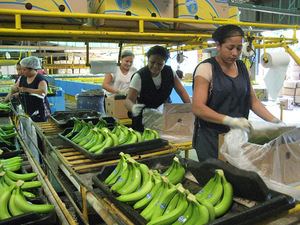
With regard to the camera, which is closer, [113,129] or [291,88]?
[113,129]

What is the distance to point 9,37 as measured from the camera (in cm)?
295

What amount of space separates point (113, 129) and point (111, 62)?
1581 millimetres

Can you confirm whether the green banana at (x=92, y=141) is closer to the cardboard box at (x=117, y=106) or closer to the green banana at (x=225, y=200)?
the green banana at (x=225, y=200)

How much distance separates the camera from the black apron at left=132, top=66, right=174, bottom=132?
3.16m

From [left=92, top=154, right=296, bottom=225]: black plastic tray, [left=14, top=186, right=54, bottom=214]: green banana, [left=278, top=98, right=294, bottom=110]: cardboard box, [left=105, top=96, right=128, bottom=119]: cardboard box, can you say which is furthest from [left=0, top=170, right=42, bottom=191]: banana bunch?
[left=278, top=98, right=294, bottom=110]: cardboard box

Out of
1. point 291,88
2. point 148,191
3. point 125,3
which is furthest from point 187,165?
point 291,88

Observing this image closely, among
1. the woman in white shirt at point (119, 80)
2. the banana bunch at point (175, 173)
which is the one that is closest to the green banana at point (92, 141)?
the banana bunch at point (175, 173)

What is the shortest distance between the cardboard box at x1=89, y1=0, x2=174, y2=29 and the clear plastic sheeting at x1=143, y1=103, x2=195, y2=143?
90 centimetres

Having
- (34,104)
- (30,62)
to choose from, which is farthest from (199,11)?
(34,104)

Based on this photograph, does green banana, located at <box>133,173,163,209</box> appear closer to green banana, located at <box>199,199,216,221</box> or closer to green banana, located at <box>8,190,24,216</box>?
green banana, located at <box>199,199,216,221</box>

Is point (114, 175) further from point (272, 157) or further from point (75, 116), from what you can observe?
point (75, 116)

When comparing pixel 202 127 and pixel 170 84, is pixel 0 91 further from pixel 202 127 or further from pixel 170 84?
pixel 202 127

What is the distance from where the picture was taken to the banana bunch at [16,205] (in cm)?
136

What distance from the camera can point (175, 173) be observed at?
1658 mm
